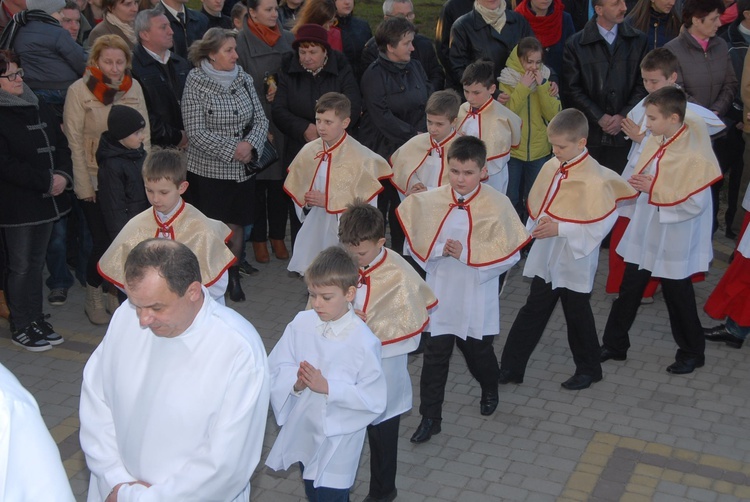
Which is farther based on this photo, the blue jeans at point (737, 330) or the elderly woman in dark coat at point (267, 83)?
the elderly woman in dark coat at point (267, 83)

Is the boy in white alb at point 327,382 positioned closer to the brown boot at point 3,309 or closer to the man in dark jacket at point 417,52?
the brown boot at point 3,309

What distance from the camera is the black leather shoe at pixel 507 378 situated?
7.23 metres

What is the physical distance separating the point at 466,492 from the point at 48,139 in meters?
4.21

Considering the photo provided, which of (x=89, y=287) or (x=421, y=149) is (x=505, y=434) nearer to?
(x=421, y=149)

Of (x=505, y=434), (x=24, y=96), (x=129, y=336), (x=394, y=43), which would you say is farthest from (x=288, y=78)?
(x=129, y=336)

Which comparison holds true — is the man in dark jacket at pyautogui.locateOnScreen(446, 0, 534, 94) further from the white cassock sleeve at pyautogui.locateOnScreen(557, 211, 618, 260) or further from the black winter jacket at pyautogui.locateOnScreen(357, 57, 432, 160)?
the white cassock sleeve at pyautogui.locateOnScreen(557, 211, 618, 260)

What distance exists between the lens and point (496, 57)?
9.52 m

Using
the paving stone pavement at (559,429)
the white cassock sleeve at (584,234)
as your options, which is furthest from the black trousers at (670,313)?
the white cassock sleeve at (584,234)

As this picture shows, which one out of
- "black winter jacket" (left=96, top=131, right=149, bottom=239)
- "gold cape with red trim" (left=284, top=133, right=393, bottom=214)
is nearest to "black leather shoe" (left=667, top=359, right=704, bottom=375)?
"gold cape with red trim" (left=284, top=133, right=393, bottom=214)

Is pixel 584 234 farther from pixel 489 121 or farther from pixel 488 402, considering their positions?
pixel 489 121

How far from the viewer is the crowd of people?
4.19 meters

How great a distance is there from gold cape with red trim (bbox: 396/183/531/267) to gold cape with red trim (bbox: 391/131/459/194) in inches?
49.7

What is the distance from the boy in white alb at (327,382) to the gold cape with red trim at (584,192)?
2271mm

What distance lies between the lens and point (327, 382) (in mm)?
4820
